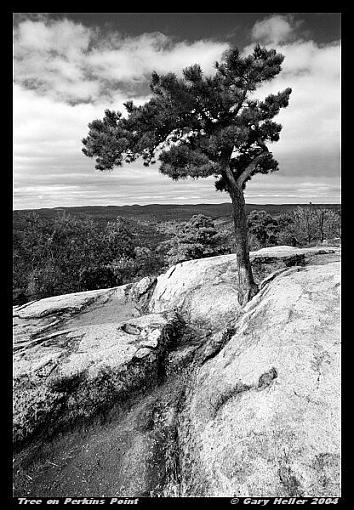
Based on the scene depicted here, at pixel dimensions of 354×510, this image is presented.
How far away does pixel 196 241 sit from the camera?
106 ft

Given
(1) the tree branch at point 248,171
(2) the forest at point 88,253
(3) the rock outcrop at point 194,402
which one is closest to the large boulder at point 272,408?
(3) the rock outcrop at point 194,402

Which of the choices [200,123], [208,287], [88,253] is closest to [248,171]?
[200,123]

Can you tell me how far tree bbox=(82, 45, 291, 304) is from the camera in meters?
9.60

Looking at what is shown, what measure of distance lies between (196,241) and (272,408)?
27.0m

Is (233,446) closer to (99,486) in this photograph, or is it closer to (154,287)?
(99,486)

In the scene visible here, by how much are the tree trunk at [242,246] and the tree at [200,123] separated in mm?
43

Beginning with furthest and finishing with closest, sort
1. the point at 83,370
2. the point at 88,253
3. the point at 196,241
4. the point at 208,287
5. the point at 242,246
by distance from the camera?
1. the point at 88,253
2. the point at 196,241
3. the point at 208,287
4. the point at 242,246
5. the point at 83,370

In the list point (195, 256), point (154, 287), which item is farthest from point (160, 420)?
point (195, 256)

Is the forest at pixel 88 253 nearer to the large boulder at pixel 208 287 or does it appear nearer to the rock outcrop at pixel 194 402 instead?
the large boulder at pixel 208 287

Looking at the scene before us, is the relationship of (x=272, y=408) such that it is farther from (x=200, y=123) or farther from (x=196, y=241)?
(x=196, y=241)

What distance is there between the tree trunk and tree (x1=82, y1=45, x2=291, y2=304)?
43 mm

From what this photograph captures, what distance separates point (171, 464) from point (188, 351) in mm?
3853

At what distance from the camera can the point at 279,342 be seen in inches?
290
